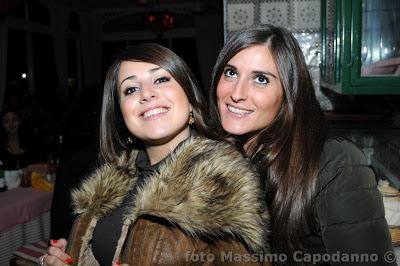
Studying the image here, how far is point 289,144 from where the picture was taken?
5.32ft

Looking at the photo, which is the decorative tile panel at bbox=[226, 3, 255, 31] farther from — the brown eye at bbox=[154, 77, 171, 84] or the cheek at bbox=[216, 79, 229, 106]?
the brown eye at bbox=[154, 77, 171, 84]

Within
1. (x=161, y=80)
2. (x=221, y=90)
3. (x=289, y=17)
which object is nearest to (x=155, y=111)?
(x=161, y=80)

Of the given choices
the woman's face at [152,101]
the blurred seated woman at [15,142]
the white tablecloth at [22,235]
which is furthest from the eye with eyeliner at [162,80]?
the blurred seated woman at [15,142]

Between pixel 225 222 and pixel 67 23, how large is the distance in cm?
1126

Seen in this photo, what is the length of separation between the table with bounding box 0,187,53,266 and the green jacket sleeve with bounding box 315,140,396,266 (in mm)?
2889

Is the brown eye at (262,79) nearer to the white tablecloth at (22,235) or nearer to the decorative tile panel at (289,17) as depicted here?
the decorative tile panel at (289,17)

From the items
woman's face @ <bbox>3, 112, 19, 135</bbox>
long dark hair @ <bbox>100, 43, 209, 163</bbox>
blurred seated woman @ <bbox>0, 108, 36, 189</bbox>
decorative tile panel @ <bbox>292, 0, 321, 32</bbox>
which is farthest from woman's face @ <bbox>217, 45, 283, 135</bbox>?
woman's face @ <bbox>3, 112, 19, 135</bbox>

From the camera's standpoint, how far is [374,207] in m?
1.38

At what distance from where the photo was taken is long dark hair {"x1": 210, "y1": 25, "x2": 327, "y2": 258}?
1509 millimetres

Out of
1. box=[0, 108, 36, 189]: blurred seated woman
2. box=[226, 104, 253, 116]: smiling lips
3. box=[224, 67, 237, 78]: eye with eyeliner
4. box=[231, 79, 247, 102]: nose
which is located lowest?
box=[0, 108, 36, 189]: blurred seated woman

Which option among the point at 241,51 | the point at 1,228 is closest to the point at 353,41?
the point at 241,51

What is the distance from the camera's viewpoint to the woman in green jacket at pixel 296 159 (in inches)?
54.1

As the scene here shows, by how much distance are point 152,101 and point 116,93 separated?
329 mm

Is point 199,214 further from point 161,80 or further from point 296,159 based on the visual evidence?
point 161,80
